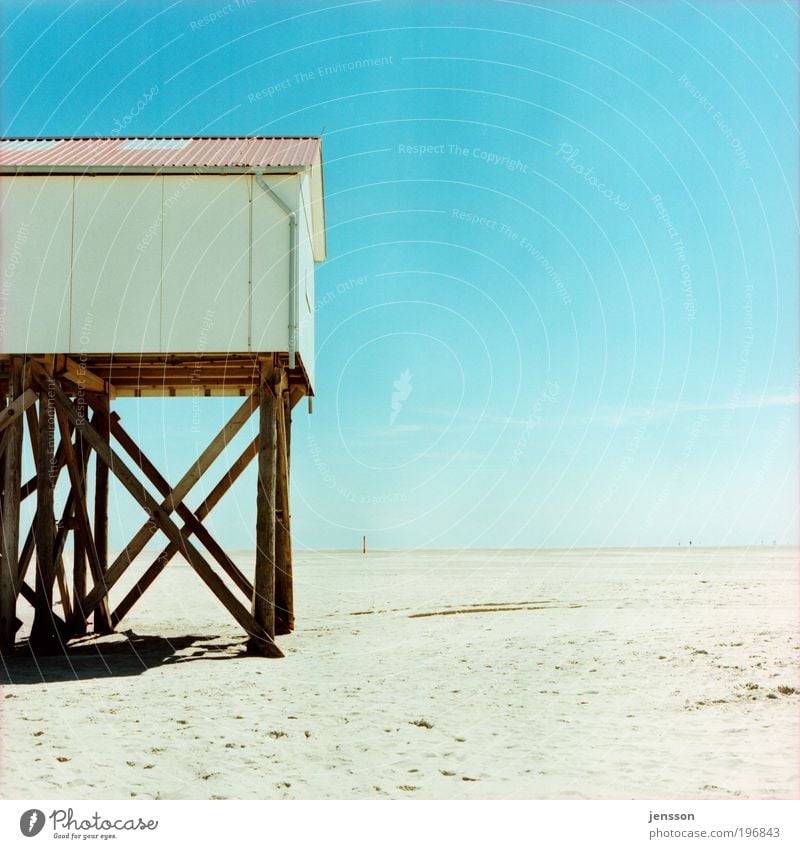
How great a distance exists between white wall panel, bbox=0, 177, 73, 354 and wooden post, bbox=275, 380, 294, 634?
356cm

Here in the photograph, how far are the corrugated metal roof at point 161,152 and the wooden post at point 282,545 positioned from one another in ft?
11.4

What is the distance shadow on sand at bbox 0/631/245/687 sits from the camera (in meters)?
11.7

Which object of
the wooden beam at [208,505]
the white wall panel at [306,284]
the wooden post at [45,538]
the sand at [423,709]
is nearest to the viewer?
the sand at [423,709]

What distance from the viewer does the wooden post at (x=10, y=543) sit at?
13055 millimetres

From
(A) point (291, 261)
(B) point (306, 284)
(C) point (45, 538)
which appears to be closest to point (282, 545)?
(C) point (45, 538)

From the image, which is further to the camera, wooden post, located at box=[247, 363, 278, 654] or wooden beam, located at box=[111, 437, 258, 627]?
wooden beam, located at box=[111, 437, 258, 627]

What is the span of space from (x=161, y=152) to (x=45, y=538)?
6066mm

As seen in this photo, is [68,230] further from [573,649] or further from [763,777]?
[763,777]

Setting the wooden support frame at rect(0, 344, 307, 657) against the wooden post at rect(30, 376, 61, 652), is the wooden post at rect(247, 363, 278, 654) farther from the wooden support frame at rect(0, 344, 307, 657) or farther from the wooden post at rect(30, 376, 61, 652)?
the wooden post at rect(30, 376, 61, 652)

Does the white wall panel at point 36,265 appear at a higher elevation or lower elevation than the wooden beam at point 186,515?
higher

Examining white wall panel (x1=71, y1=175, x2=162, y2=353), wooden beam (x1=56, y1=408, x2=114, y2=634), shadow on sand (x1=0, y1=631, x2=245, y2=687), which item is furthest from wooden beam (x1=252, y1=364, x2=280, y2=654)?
wooden beam (x1=56, y1=408, x2=114, y2=634)

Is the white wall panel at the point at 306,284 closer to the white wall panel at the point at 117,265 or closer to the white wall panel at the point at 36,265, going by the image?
the white wall panel at the point at 117,265

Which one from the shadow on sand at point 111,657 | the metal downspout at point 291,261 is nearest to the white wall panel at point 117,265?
the metal downspout at point 291,261
